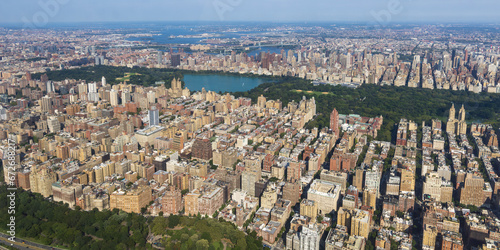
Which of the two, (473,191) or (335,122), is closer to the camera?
(473,191)

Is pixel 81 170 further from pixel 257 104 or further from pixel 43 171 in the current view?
pixel 257 104

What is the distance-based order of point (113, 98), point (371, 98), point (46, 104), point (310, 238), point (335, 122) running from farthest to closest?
1. point (371, 98)
2. point (113, 98)
3. point (46, 104)
4. point (335, 122)
5. point (310, 238)

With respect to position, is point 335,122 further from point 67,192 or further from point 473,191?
point 67,192

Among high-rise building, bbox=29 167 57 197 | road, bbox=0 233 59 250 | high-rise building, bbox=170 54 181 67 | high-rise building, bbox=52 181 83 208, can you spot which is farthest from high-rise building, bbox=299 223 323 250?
high-rise building, bbox=170 54 181 67

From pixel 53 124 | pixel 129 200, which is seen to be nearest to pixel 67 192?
pixel 129 200

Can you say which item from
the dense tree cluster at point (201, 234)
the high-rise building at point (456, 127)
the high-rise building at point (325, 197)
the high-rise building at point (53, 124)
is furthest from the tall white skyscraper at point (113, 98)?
the high-rise building at point (456, 127)

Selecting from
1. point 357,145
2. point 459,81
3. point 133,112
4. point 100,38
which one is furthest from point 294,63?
point 100,38
